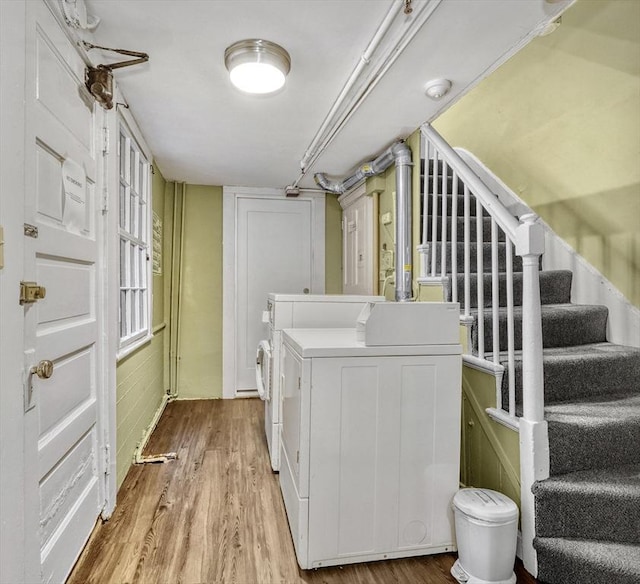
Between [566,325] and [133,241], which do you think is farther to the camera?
[133,241]

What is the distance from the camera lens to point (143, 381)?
3.04m

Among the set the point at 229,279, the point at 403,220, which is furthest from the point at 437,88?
the point at 229,279

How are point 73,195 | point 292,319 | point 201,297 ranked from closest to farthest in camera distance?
point 73,195
point 292,319
point 201,297

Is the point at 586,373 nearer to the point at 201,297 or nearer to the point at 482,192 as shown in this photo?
the point at 482,192

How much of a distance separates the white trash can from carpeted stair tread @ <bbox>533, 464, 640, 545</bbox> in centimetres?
14

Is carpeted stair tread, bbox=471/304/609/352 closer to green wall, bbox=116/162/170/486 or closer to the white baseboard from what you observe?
green wall, bbox=116/162/170/486

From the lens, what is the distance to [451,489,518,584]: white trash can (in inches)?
59.2

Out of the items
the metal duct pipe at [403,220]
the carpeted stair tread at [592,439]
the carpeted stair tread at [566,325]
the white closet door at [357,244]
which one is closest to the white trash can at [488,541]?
the carpeted stair tread at [592,439]

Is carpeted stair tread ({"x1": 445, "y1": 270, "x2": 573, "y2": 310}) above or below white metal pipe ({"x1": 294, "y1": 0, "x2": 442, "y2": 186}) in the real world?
below

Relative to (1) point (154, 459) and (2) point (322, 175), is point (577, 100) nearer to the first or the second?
(2) point (322, 175)

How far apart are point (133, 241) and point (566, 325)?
9.63 feet

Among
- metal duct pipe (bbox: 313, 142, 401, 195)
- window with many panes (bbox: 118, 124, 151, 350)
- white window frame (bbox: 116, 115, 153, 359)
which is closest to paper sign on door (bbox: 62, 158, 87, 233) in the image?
white window frame (bbox: 116, 115, 153, 359)

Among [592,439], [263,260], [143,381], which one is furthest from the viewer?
[263,260]

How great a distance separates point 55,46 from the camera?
1.45 meters
